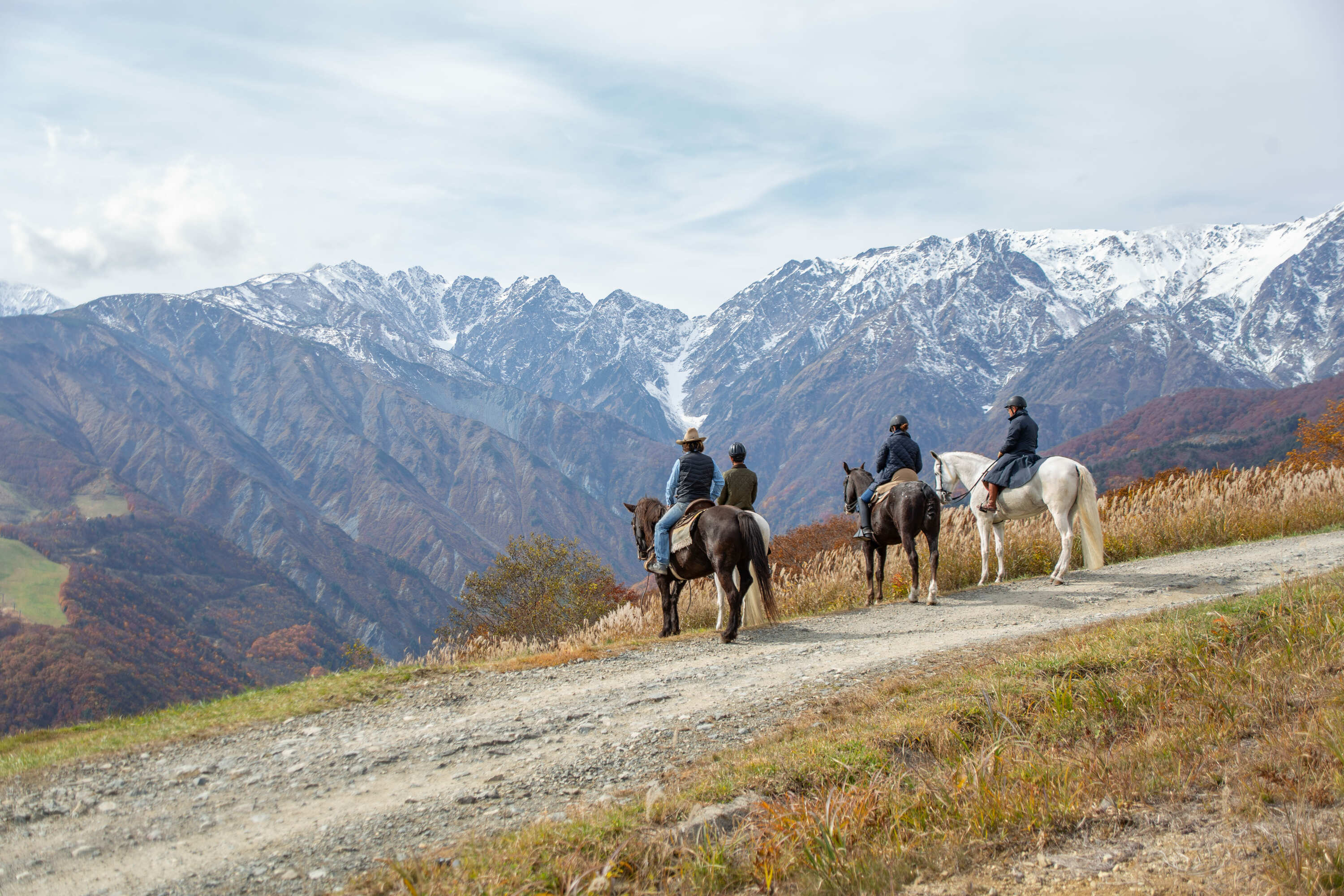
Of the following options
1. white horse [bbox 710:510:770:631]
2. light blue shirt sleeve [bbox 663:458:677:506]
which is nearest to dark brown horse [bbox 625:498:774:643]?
white horse [bbox 710:510:770:631]

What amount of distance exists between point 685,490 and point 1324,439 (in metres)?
26.9

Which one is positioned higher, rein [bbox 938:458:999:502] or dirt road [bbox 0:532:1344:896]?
rein [bbox 938:458:999:502]

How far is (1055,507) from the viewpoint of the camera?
1541cm

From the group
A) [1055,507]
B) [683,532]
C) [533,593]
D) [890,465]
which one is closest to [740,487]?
[683,532]

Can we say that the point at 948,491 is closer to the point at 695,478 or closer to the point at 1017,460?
the point at 1017,460

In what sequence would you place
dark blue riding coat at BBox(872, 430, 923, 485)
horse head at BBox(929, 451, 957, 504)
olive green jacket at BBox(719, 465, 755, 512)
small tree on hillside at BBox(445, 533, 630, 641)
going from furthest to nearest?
small tree on hillside at BBox(445, 533, 630, 641) → horse head at BBox(929, 451, 957, 504) → dark blue riding coat at BBox(872, 430, 923, 485) → olive green jacket at BBox(719, 465, 755, 512)

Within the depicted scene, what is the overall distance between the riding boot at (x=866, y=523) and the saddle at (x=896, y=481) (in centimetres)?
17

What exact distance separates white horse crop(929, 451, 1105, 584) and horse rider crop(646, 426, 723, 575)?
4575mm

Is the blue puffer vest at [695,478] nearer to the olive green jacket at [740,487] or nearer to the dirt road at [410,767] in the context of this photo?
the olive green jacket at [740,487]

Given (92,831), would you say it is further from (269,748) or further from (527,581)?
(527,581)

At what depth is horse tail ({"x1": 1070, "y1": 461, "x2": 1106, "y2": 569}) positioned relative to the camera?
50.6 feet

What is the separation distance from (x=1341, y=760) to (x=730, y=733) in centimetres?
415

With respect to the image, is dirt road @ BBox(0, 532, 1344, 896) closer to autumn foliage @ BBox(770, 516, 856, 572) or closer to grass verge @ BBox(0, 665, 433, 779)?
grass verge @ BBox(0, 665, 433, 779)

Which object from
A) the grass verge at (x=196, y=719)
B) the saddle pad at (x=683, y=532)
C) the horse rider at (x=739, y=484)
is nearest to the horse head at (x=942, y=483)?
the horse rider at (x=739, y=484)
